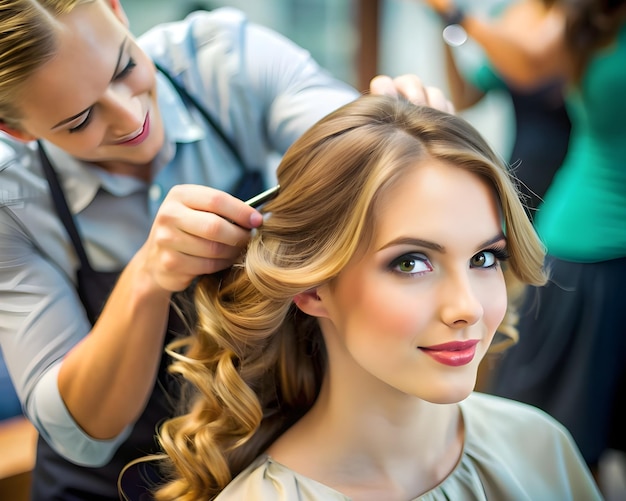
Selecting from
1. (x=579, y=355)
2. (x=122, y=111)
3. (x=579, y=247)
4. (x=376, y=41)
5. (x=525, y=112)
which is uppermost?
(x=122, y=111)

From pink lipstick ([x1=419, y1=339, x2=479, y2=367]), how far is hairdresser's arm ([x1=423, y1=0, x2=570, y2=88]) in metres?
0.50

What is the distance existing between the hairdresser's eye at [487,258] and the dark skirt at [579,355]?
12.6 inches

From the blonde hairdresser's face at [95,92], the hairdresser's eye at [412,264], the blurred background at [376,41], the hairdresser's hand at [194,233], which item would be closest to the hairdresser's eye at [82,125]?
the blonde hairdresser's face at [95,92]

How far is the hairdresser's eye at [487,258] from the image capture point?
642mm

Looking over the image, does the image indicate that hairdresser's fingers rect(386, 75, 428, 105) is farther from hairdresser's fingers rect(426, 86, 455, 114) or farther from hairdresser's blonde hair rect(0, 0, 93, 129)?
hairdresser's blonde hair rect(0, 0, 93, 129)

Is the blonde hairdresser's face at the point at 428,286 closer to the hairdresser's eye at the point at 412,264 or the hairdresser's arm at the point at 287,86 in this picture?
the hairdresser's eye at the point at 412,264

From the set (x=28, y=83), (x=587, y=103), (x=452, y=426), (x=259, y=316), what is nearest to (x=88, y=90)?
(x=28, y=83)

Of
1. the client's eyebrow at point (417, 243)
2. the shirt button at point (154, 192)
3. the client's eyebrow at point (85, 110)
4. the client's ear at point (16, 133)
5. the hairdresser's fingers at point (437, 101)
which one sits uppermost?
the client's eyebrow at point (85, 110)

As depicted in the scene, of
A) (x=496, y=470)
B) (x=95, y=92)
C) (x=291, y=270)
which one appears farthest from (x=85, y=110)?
(x=496, y=470)

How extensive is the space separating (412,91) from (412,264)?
0.74ft

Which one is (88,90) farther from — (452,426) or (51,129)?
(452,426)

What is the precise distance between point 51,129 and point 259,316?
0.27 metres

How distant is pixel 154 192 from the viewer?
778 millimetres

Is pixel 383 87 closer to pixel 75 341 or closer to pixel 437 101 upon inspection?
pixel 437 101
